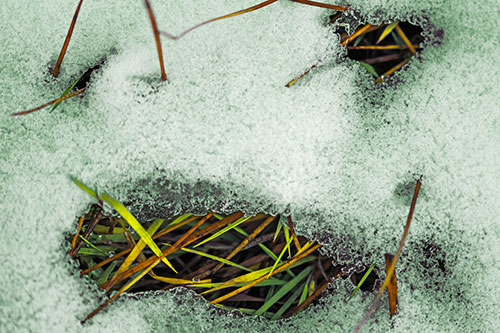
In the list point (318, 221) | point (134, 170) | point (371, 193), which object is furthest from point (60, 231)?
point (371, 193)

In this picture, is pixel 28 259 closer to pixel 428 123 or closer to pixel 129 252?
pixel 129 252

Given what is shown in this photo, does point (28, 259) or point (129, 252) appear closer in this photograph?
point (28, 259)

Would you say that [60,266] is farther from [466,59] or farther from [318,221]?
[466,59]

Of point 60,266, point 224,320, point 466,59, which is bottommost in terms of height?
point 224,320

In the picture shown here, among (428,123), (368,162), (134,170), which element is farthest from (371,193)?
(134,170)

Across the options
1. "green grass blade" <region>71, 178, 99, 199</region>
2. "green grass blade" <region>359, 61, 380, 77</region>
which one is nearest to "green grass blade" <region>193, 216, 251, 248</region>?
"green grass blade" <region>71, 178, 99, 199</region>

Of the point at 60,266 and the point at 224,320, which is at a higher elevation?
the point at 60,266
